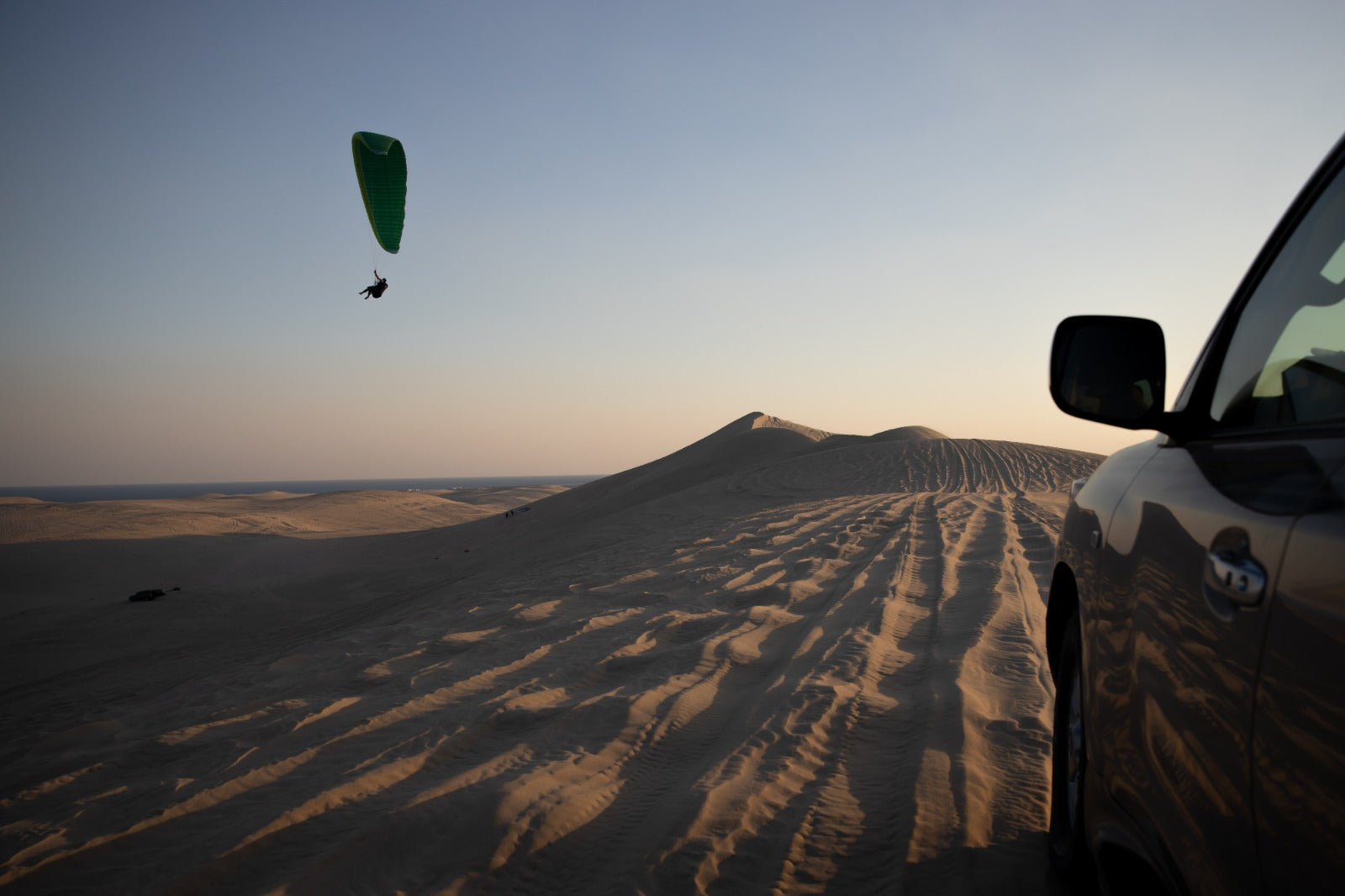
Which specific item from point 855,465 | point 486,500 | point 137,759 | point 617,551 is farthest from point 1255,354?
point 486,500

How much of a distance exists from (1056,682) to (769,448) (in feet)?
79.8

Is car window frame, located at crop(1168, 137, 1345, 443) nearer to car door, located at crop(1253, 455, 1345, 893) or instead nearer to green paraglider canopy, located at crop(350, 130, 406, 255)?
car door, located at crop(1253, 455, 1345, 893)

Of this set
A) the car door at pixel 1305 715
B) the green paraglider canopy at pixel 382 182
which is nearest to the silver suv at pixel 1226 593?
the car door at pixel 1305 715

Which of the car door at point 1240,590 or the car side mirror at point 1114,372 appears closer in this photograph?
the car door at point 1240,590

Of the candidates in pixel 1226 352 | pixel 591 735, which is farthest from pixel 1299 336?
pixel 591 735

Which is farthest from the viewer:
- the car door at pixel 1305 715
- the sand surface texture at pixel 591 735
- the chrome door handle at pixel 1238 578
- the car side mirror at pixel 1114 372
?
the sand surface texture at pixel 591 735

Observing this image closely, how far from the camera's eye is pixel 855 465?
20953mm

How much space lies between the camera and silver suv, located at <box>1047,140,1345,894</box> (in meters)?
0.90

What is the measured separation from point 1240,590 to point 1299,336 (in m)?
0.56

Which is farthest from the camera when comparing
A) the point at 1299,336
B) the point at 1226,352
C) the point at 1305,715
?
the point at 1226,352

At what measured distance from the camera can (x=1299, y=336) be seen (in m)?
1.37

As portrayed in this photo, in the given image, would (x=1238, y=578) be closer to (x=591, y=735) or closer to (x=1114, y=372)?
(x=1114, y=372)

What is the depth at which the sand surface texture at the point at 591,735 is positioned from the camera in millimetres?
2705

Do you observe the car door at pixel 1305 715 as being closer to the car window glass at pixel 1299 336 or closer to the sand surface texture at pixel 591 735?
the car window glass at pixel 1299 336
